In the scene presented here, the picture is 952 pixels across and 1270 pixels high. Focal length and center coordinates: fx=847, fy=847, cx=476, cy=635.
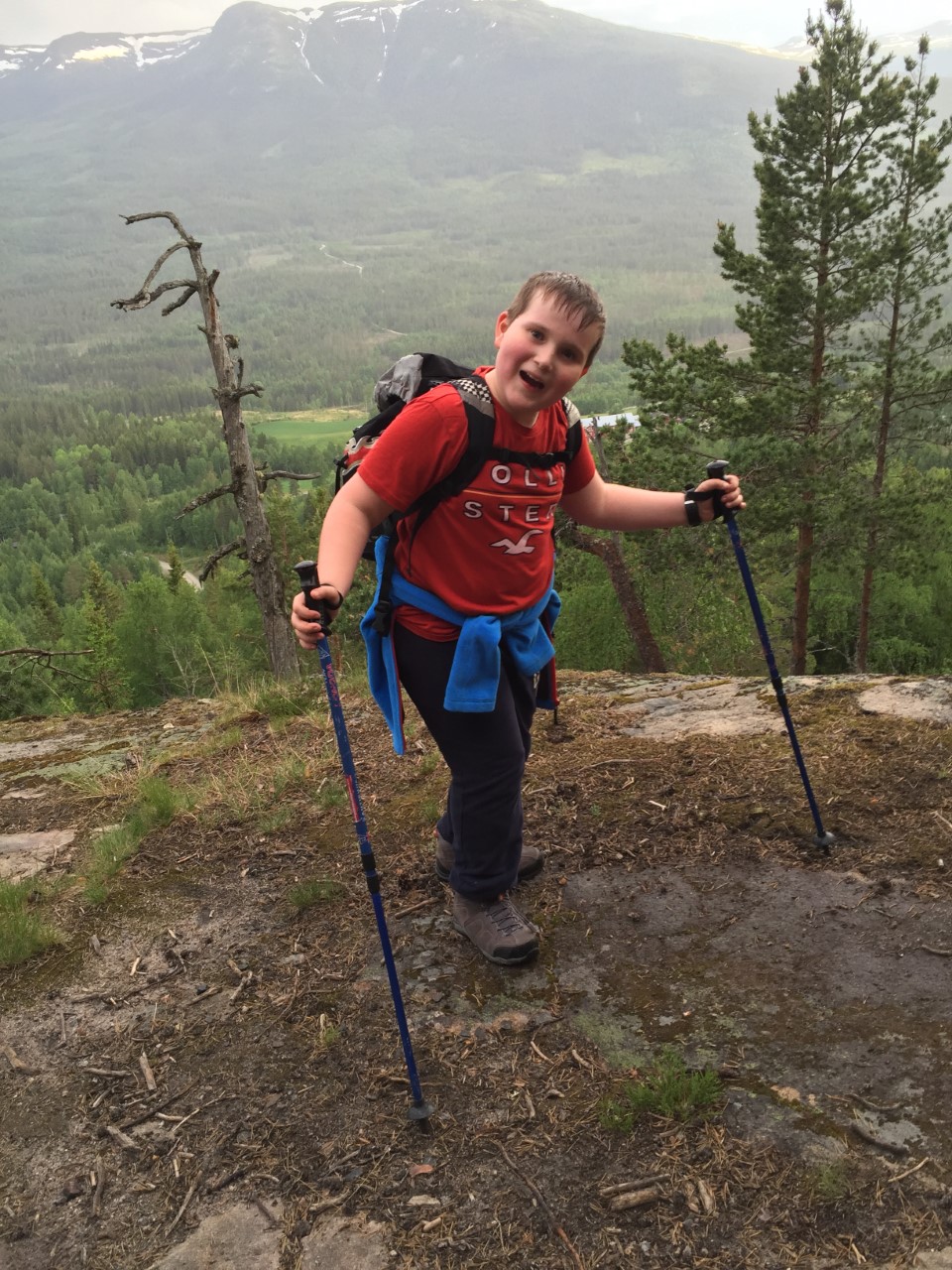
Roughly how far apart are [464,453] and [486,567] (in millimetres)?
456

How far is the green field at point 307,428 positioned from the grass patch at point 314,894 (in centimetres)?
14736

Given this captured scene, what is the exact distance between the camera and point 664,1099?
9.05 ft

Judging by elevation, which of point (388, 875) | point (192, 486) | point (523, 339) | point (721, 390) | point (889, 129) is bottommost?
point (192, 486)

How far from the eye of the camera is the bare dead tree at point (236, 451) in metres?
12.0

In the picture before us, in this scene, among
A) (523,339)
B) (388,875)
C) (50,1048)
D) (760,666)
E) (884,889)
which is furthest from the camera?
(760,666)

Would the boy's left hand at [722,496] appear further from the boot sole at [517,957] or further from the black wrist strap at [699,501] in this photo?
the boot sole at [517,957]

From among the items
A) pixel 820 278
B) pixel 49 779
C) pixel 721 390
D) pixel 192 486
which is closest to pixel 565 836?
pixel 49 779

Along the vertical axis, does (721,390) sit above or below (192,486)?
above

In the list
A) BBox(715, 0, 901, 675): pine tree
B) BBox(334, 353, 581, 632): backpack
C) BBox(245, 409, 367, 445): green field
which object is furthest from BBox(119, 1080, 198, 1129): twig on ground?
BBox(245, 409, 367, 445): green field

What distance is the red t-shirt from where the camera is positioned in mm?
3123

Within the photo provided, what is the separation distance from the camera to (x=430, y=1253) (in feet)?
7.97

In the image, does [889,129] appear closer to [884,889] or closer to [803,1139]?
[884,889]

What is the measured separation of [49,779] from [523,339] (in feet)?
18.1

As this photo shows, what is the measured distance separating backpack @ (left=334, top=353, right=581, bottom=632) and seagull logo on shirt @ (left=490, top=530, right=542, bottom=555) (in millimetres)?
267
